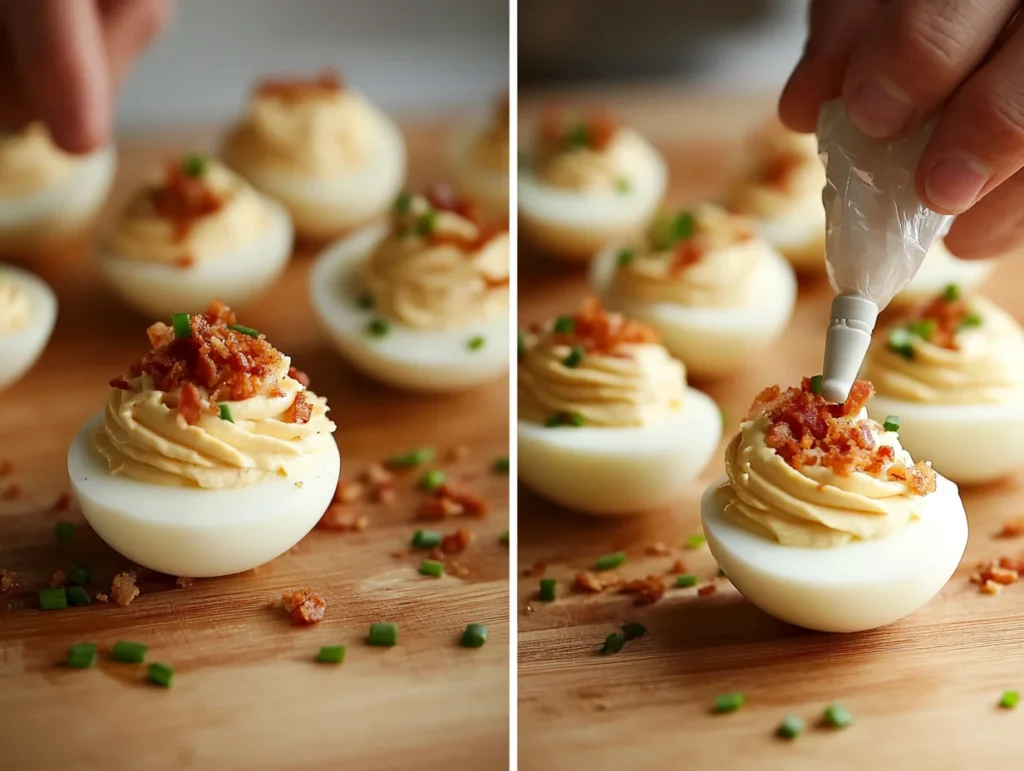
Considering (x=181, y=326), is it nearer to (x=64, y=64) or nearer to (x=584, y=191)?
(x=64, y=64)

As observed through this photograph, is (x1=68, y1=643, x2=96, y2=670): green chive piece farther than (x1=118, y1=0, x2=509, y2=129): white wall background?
No

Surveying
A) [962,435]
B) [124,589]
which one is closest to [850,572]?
[962,435]

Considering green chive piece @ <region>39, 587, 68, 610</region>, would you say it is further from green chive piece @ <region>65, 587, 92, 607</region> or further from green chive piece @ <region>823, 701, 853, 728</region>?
green chive piece @ <region>823, 701, 853, 728</region>

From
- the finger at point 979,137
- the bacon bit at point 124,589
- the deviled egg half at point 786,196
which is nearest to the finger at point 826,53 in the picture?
the finger at point 979,137

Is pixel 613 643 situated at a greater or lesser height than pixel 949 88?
lesser

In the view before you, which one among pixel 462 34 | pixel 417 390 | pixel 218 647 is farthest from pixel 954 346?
pixel 462 34

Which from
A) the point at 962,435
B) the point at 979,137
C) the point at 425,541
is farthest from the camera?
the point at 962,435

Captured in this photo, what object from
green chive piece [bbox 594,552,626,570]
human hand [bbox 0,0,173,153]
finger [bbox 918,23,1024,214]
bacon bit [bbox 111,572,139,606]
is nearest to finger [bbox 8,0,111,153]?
human hand [bbox 0,0,173,153]
